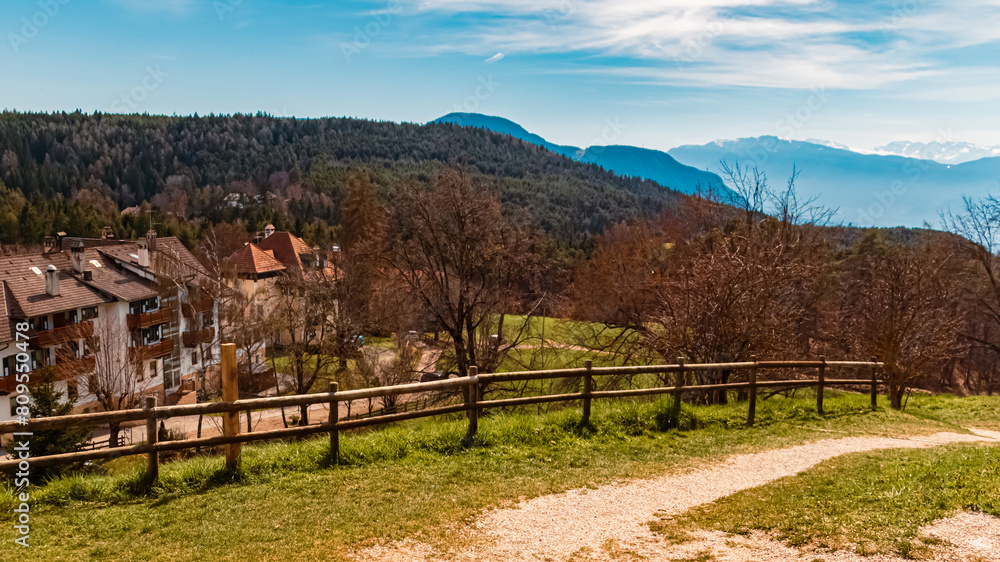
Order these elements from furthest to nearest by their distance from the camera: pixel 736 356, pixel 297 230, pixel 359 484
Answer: pixel 297 230 < pixel 736 356 < pixel 359 484

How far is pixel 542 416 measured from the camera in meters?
11.1

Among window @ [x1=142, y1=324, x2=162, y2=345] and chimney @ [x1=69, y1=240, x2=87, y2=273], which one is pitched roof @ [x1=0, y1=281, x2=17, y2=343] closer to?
chimney @ [x1=69, y1=240, x2=87, y2=273]

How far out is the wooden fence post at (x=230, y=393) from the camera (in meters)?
8.12

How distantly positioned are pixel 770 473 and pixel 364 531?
6.07m

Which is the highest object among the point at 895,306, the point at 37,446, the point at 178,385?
the point at 895,306

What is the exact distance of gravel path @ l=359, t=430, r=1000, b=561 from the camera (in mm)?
6113

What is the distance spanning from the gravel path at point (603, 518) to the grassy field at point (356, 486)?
0.31 metres

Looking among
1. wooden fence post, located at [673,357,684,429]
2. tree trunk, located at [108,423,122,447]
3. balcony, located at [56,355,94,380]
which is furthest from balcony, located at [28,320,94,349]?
wooden fence post, located at [673,357,684,429]

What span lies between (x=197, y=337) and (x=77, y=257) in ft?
23.9

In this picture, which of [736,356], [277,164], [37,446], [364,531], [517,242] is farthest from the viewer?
[277,164]

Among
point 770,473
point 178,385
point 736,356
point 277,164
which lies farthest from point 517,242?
point 277,164

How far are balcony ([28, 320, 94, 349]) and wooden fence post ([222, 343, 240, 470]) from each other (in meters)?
22.5

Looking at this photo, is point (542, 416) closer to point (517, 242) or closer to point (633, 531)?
point (633, 531)

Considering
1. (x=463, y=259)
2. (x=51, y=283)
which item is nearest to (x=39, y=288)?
(x=51, y=283)
